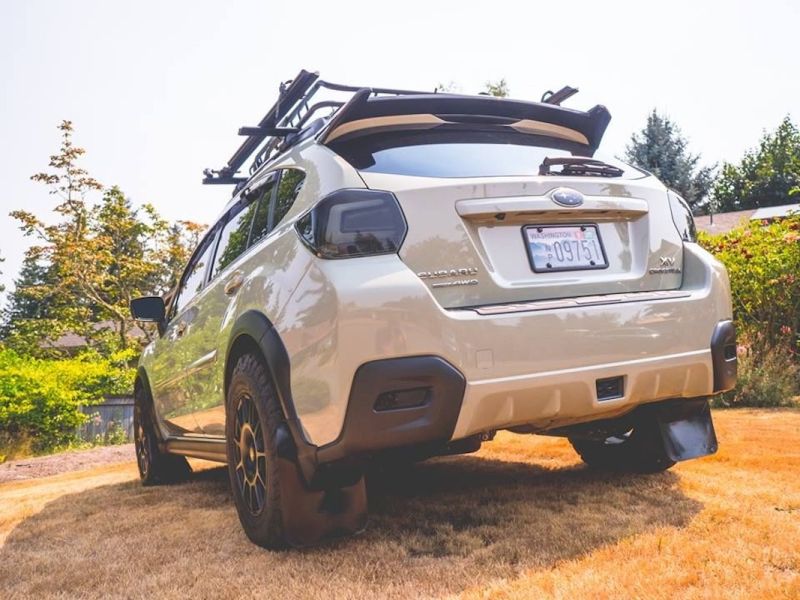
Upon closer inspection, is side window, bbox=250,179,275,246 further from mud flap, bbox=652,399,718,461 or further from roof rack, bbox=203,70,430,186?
mud flap, bbox=652,399,718,461

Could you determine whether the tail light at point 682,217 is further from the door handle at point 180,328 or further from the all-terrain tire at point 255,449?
the door handle at point 180,328

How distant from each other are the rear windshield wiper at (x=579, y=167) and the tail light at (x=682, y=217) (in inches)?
11.8

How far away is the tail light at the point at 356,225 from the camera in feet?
9.09

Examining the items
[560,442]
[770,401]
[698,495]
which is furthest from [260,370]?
[770,401]

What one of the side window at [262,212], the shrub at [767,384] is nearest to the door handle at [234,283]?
the side window at [262,212]

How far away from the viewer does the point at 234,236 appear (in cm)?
420

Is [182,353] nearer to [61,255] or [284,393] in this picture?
[284,393]

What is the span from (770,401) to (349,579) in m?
6.61

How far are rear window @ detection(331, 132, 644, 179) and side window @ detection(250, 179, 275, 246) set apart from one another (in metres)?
0.62

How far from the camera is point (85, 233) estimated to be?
2428cm

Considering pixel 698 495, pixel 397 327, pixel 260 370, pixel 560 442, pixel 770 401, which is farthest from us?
pixel 770 401

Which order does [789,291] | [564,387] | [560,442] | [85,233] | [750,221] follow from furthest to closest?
[85,233], [750,221], [789,291], [560,442], [564,387]

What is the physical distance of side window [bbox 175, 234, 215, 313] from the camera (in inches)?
187

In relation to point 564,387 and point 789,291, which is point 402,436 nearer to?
point 564,387
